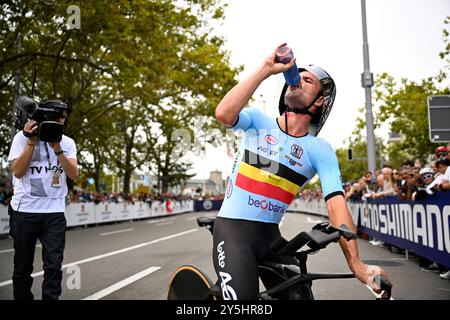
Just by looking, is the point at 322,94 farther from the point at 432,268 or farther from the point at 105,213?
the point at 105,213

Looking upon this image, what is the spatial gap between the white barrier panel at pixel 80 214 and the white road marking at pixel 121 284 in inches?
447

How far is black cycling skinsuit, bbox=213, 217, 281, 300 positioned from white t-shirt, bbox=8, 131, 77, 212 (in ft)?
6.65

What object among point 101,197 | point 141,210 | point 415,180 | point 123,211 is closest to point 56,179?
point 415,180

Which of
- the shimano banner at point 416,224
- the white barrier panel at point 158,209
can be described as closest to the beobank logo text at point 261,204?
the shimano banner at point 416,224

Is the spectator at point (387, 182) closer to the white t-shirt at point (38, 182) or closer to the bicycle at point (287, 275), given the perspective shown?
the white t-shirt at point (38, 182)

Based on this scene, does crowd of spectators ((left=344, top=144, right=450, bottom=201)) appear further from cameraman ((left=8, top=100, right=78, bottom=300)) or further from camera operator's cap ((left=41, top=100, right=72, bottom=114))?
camera operator's cap ((left=41, top=100, right=72, bottom=114))

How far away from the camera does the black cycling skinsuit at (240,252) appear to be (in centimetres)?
193

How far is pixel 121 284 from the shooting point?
6.31 m

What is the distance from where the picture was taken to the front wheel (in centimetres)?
215

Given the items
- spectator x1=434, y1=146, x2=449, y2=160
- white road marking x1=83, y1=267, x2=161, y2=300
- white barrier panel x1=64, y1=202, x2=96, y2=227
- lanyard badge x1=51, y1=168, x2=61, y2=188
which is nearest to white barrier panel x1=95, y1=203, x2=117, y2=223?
white barrier panel x1=64, y1=202, x2=96, y2=227

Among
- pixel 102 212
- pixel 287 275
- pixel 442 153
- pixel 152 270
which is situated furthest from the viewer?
pixel 102 212

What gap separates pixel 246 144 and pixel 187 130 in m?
24.6

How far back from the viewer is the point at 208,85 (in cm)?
1872

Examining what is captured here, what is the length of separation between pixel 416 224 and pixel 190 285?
7.15m
